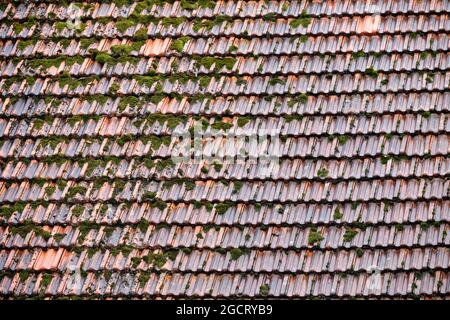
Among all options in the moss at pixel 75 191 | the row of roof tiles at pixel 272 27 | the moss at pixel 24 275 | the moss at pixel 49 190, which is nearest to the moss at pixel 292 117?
the row of roof tiles at pixel 272 27

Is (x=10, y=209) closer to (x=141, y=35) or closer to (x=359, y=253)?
(x=141, y=35)

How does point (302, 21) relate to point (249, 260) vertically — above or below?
above

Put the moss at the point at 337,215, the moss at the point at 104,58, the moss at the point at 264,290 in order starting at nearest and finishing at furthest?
the moss at the point at 264,290, the moss at the point at 337,215, the moss at the point at 104,58

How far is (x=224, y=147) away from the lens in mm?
6766

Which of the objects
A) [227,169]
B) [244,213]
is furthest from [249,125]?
[244,213]

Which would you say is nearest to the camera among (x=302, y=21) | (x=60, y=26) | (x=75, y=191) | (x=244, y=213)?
(x=244, y=213)

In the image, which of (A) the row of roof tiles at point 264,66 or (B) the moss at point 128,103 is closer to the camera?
(A) the row of roof tiles at point 264,66

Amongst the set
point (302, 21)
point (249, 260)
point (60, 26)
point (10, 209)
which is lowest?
point (10, 209)

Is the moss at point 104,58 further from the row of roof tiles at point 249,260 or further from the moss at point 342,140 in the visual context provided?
the moss at point 342,140

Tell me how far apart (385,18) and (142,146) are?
240 centimetres

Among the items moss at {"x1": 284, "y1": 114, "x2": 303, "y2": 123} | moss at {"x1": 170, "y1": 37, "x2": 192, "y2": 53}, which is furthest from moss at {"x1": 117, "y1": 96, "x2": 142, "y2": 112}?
moss at {"x1": 284, "y1": 114, "x2": 303, "y2": 123}

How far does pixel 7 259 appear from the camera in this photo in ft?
21.7

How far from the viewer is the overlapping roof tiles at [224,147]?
633 centimetres
